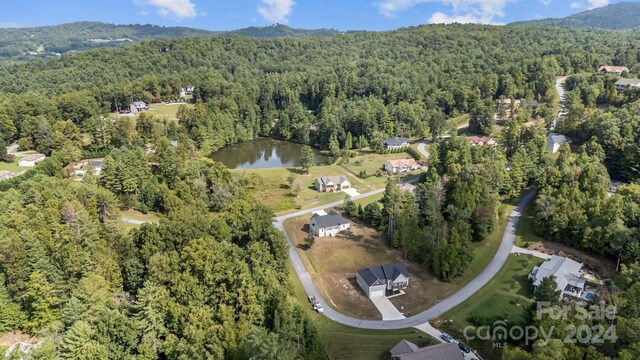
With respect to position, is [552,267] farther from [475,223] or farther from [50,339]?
[50,339]

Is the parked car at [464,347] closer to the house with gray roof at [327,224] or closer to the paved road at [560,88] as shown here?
the house with gray roof at [327,224]

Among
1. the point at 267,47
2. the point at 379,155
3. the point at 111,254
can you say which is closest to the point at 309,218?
the point at 111,254

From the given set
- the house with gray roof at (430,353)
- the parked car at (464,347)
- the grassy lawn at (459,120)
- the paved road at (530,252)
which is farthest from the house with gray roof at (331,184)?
the grassy lawn at (459,120)

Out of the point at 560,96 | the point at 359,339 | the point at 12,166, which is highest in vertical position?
the point at 560,96

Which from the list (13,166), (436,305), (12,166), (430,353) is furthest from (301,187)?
(12,166)

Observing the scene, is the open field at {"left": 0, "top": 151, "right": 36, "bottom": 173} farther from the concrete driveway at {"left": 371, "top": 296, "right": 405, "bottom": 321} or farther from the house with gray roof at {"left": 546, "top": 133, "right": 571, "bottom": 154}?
the house with gray roof at {"left": 546, "top": 133, "right": 571, "bottom": 154}

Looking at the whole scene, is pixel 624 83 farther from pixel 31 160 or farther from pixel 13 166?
pixel 13 166
